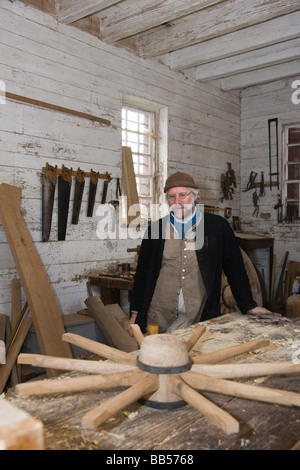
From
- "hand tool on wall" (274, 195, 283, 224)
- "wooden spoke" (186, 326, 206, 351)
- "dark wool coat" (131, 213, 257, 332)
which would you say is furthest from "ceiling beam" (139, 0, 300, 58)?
"wooden spoke" (186, 326, 206, 351)

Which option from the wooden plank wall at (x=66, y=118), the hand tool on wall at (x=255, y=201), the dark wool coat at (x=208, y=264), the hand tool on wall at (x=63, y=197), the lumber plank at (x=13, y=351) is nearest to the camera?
the dark wool coat at (x=208, y=264)

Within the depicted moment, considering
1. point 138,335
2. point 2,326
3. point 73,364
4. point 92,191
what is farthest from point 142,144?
point 73,364

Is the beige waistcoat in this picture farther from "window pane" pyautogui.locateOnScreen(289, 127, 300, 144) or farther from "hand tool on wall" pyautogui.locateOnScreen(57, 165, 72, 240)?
"window pane" pyautogui.locateOnScreen(289, 127, 300, 144)

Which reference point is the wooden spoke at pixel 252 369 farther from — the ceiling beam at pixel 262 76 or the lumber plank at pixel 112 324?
the ceiling beam at pixel 262 76

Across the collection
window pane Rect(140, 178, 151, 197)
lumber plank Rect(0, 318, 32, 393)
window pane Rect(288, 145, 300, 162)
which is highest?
window pane Rect(288, 145, 300, 162)

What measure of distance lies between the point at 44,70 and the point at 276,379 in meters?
3.54

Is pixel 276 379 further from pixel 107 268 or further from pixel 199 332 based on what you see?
pixel 107 268

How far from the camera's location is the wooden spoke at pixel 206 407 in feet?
2.95

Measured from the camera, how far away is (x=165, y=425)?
102 centimetres

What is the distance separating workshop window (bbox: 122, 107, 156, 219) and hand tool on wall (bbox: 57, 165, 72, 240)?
1.16m

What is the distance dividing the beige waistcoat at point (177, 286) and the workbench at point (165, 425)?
4.95 feet

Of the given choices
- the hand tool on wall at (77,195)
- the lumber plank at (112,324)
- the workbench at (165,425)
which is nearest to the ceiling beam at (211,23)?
the hand tool on wall at (77,195)

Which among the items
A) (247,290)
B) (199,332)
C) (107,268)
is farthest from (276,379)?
(107,268)

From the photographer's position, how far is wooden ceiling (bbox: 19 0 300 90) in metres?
3.79
